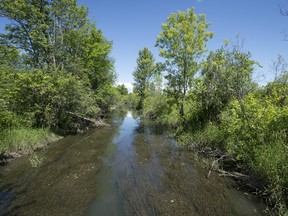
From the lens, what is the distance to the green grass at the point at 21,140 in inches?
367

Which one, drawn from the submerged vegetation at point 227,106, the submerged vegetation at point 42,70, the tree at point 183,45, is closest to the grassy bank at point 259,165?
the submerged vegetation at point 227,106

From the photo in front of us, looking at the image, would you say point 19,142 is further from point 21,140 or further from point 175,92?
point 175,92

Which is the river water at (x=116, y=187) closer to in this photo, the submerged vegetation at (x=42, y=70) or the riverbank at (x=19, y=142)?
the riverbank at (x=19, y=142)

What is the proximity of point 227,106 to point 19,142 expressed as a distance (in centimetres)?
1182

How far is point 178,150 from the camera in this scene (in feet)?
39.8

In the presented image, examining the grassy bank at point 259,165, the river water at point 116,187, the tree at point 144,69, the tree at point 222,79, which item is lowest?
the river water at point 116,187

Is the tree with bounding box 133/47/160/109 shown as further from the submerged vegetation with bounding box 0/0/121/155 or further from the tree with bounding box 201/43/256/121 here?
the tree with bounding box 201/43/256/121

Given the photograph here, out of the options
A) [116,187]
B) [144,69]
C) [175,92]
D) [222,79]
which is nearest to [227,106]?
[222,79]

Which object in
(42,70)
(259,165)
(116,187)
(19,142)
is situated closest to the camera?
(259,165)

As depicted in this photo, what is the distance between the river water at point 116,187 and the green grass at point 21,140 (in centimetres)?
75

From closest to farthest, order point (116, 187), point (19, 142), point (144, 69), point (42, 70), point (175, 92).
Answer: point (116, 187)
point (19, 142)
point (42, 70)
point (175, 92)
point (144, 69)

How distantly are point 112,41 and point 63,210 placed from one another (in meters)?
23.5

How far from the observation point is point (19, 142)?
32.5 feet

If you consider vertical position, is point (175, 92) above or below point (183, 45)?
below
